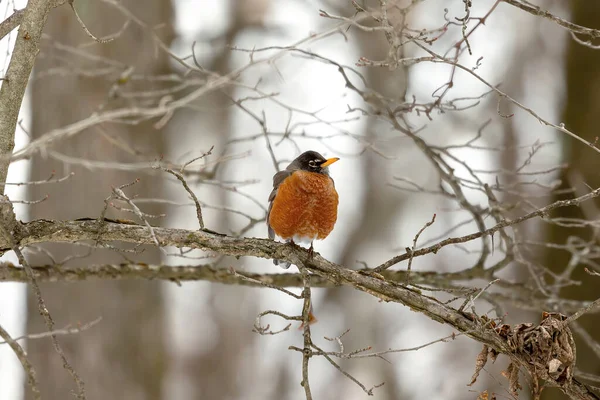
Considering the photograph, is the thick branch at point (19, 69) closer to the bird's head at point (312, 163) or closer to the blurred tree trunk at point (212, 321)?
the bird's head at point (312, 163)

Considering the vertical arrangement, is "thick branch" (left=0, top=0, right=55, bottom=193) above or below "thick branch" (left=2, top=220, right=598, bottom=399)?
above

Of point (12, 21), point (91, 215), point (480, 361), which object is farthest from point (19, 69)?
point (91, 215)

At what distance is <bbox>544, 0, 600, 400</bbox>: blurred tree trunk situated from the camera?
471cm

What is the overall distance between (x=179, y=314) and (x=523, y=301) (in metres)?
9.39

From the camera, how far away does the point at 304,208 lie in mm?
4023

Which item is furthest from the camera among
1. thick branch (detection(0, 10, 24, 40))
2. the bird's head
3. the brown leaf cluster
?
the bird's head

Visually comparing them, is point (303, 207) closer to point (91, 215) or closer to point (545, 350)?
point (545, 350)

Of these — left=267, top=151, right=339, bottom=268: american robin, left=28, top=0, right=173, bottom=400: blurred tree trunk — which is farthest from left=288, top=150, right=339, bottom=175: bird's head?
left=28, top=0, right=173, bottom=400: blurred tree trunk

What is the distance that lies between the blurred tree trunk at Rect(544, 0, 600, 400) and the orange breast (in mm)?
1815

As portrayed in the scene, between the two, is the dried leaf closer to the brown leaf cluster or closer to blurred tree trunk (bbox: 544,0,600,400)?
the brown leaf cluster

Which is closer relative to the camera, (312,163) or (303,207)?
(303,207)

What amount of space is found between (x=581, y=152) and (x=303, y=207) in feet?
7.62

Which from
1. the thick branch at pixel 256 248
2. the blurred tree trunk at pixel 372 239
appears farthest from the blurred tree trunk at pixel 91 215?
the blurred tree trunk at pixel 372 239

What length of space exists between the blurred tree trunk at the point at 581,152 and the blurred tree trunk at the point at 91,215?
132 inches
